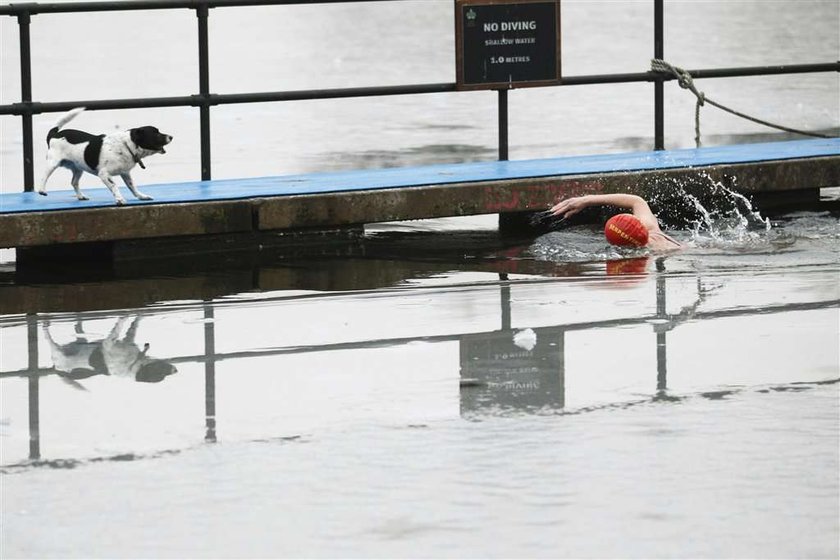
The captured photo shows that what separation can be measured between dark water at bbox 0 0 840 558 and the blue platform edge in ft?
1.15

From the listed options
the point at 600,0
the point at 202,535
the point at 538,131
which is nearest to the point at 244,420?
the point at 202,535

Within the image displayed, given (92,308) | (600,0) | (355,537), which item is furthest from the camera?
(600,0)

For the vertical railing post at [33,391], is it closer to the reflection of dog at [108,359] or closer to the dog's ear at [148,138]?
the reflection of dog at [108,359]

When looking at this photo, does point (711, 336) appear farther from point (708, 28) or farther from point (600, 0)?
point (600, 0)

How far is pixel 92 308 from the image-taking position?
9.14 metres

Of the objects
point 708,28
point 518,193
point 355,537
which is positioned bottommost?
point 355,537

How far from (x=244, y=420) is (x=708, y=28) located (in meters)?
25.9

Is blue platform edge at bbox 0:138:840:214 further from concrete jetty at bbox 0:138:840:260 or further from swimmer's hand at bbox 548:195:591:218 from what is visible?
swimmer's hand at bbox 548:195:591:218

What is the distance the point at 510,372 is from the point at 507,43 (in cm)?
534

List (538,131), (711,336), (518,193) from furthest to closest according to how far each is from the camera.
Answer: (538,131) < (518,193) < (711,336)

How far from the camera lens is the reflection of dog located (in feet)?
25.1

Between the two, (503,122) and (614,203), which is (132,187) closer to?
(614,203)

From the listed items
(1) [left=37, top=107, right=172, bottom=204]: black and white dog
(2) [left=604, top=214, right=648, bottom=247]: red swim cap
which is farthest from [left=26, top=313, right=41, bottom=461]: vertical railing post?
(2) [left=604, top=214, right=648, bottom=247]: red swim cap

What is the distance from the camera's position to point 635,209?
35.3 ft
